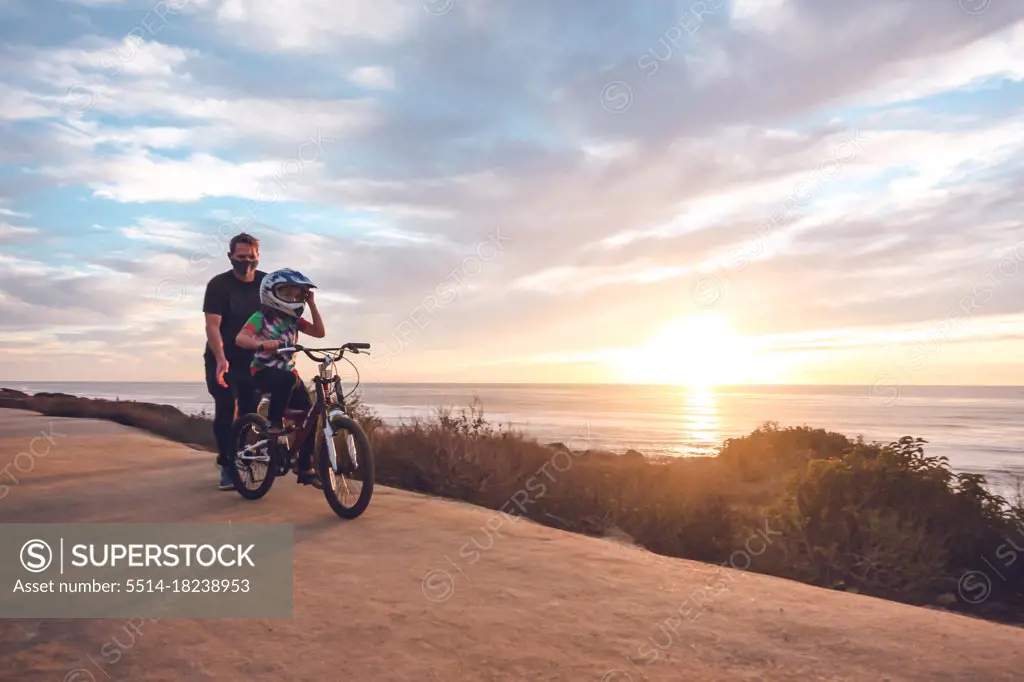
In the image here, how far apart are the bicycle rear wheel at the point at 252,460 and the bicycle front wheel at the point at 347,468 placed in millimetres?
770

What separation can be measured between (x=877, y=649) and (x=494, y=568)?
8.08 feet

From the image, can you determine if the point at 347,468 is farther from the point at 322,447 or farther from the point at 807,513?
the point at 807,513

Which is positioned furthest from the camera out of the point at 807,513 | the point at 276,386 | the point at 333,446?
the point at 807,513

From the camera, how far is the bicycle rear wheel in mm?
7136

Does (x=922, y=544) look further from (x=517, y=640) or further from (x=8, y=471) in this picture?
(x=8, y=471)

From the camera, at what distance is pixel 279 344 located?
688 cm

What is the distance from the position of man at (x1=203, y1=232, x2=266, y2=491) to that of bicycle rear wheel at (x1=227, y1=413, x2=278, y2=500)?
0.21m

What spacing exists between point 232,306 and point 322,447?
2.22 metres

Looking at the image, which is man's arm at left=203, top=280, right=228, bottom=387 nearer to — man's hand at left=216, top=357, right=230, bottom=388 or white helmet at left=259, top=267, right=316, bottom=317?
man's hand at left=216, top=357, right=230, bottom=388

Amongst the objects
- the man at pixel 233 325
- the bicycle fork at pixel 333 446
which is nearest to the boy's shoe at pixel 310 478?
the bicycle fork at pixel 333 446

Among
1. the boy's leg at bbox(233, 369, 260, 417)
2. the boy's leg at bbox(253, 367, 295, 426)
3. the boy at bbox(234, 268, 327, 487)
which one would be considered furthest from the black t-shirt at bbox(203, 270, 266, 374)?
the boy's leg at bbox(253, 367, 295, 426)

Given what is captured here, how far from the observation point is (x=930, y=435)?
1636 inches

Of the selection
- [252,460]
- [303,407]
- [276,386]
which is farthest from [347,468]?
[252,460]

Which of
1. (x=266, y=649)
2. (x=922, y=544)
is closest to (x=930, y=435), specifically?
(x=922, y=544)
